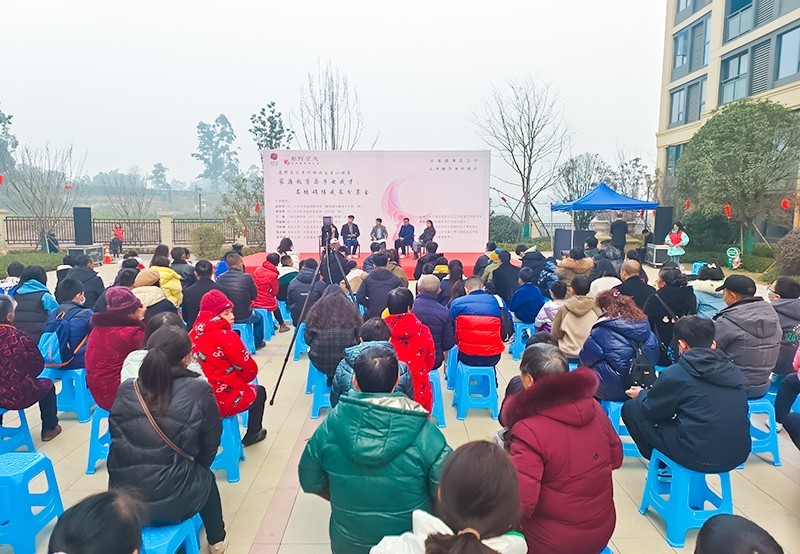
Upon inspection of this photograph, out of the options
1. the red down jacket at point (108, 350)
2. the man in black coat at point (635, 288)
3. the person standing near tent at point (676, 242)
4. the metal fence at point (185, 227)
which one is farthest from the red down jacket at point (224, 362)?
the metal fence at point (185, 227)

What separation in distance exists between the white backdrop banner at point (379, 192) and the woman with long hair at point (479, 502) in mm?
13685

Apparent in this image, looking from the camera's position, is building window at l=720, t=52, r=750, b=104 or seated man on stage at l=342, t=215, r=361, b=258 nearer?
seated man on stage at l=342, t=215, r=361, b=258

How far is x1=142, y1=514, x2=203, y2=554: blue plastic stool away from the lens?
2133mm

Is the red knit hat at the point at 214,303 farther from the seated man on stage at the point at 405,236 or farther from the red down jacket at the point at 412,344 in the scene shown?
the seated man on stage at the point at 405,236

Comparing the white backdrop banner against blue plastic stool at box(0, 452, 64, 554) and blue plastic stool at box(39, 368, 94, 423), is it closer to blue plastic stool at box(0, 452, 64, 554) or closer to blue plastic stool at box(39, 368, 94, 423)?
blue plastic stool at box(39, 368, 94, 423)

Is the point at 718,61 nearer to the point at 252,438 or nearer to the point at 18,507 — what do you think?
the point at 252,438

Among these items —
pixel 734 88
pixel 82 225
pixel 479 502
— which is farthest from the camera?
pixel 734 88

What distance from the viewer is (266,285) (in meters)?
6.52

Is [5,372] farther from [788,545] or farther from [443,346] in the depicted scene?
[788,545]

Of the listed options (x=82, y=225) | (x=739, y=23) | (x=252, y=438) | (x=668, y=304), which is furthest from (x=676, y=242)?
(x=82, y=225)

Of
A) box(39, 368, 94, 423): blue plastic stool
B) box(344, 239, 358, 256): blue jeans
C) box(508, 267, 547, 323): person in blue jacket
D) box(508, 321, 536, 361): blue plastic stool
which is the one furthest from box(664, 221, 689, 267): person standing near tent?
box(39, 368, 94, 423): blue plastic stool

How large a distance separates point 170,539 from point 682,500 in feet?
7.99

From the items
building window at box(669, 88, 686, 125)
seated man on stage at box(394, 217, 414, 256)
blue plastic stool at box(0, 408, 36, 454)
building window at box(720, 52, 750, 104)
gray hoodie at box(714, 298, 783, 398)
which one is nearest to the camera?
gray hoodie at box(714, 298, 783, 398)

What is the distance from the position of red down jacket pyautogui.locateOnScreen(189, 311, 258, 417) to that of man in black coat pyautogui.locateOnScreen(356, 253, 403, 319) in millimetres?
2105
